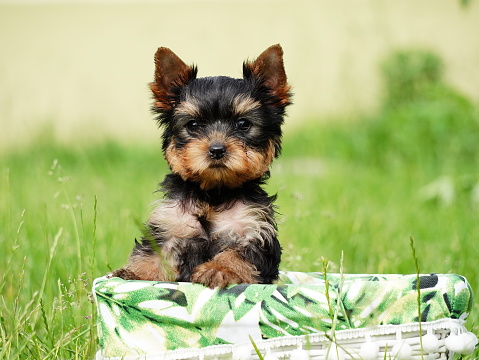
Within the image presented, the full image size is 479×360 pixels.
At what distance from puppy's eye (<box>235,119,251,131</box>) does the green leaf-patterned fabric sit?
99 centimetres

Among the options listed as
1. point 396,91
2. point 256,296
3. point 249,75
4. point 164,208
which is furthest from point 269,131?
point 396,91

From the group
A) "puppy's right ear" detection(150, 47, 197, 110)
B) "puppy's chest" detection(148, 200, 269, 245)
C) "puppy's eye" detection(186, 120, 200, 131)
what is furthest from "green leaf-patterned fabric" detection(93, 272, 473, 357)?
"puppy's right ear" detection(150, 47, 197, 110)

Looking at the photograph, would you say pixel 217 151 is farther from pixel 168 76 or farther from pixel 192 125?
pixel 168 76

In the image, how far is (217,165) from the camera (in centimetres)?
349

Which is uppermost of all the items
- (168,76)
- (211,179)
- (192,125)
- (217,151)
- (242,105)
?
(168,76)

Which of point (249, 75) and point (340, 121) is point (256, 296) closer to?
point (249, 75)

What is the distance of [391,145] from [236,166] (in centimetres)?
757

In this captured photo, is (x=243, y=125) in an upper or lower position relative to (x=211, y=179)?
upper

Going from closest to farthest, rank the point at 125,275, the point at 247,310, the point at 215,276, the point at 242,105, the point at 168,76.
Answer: the point at 247,310
the point at 215,276
the point at 125,275
the point at 242,105
the point at 168,76

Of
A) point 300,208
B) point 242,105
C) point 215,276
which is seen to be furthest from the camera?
point 300,208

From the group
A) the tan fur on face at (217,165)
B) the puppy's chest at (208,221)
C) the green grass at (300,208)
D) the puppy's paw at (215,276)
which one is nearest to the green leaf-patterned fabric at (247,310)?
the puppy's paw at (215,276)

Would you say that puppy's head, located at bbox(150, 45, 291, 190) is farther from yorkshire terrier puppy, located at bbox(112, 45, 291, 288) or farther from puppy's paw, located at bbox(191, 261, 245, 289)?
puppy's paw, located at bbox(191, 261, 245, 289)

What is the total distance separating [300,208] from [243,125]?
3871mm

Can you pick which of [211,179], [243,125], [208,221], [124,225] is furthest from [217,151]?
[124,225]
